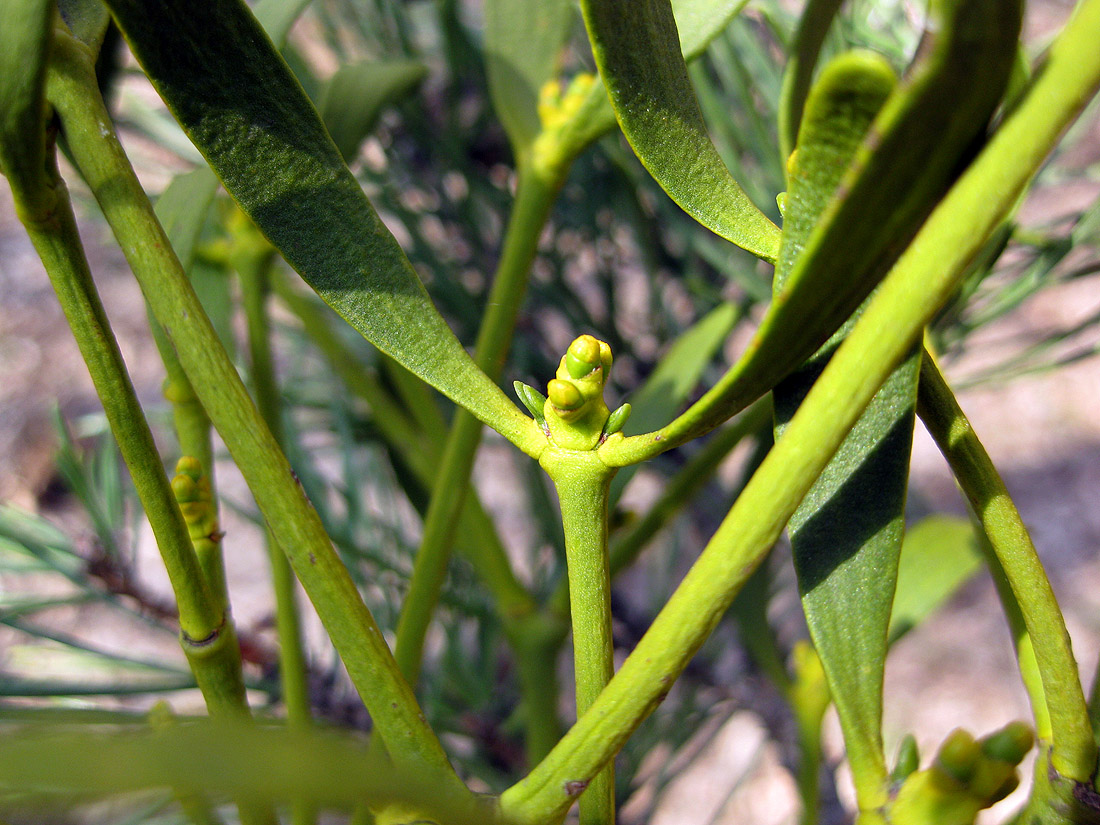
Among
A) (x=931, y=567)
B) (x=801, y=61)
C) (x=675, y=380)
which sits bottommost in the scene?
(x=931, y=567)

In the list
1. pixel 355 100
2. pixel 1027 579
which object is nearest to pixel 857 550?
pixel 1027 579

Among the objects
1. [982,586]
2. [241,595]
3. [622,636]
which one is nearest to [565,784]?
[622,636]

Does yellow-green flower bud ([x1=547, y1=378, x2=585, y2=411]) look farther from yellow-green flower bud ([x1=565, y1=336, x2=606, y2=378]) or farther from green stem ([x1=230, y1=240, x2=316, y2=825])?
green stem ([x1=230, y1=240, x2=316, y2=825])

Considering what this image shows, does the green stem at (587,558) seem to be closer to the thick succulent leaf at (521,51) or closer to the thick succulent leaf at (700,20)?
the thick succulent leaf at (700,20)

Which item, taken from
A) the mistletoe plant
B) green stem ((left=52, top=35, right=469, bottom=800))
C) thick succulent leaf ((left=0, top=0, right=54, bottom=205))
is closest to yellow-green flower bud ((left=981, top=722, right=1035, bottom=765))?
the mistletoe plant

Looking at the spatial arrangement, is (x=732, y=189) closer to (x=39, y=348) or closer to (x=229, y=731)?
(x=229, y=731)

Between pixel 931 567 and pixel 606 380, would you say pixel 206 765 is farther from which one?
pixel 931 567

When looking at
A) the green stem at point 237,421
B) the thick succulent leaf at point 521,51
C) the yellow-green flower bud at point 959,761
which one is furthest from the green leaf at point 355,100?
the yellow-green flower bud at point 959,761
